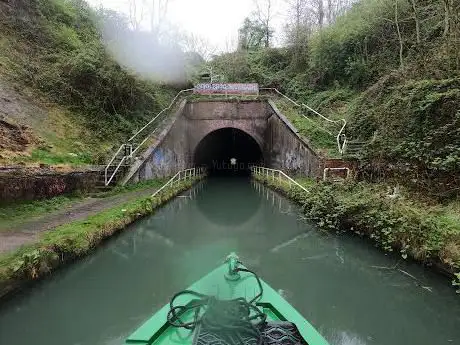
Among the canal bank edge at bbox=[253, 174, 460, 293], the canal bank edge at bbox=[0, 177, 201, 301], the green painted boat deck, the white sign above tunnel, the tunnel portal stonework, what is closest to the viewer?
the green painted boat deck

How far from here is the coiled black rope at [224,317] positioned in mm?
2994

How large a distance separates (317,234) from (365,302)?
359 cm

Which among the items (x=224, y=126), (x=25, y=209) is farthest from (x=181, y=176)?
(x=25, y=209)

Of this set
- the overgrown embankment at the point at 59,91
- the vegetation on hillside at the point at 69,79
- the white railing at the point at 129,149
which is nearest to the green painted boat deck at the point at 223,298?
the overgrown embankment at the point at 59,91

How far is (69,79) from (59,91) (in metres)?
0.92

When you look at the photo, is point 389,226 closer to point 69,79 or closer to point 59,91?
point 59,91

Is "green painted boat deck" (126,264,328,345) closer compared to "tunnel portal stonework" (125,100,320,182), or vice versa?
"green painted boat deck" (126,264,328,345)

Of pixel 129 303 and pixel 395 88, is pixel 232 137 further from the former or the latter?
pixel 129 303

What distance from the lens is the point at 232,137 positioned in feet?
112

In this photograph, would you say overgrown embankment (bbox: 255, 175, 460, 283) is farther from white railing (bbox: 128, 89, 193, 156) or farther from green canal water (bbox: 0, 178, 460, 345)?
white railing (bbox: 128, 89, 193, 156)

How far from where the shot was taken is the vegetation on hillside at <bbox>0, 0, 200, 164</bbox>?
13.8 metres

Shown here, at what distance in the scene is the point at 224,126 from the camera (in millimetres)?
23672

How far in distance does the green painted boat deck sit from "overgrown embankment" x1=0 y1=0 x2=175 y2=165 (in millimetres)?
8280

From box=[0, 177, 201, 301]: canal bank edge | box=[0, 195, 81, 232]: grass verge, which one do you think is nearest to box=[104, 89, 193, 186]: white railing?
box=[0, 195, 81, 232]: grass verge
